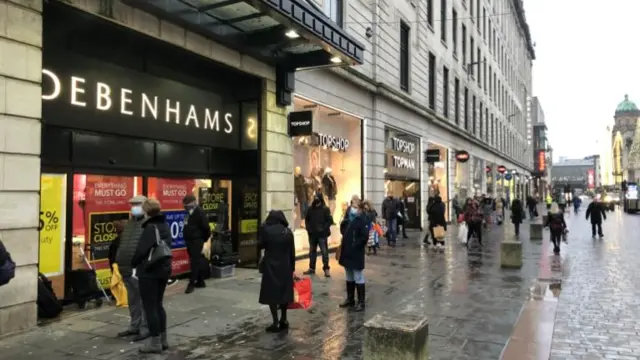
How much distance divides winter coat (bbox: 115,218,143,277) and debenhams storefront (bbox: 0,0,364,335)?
1.38m

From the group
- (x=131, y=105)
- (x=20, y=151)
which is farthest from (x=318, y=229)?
(x=20, y=151)

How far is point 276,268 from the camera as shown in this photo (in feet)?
20.7

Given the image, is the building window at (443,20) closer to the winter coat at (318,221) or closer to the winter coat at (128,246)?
the winter coat at (318,221)

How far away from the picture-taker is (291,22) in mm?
8859

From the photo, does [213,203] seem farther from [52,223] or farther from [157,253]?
[157,253]

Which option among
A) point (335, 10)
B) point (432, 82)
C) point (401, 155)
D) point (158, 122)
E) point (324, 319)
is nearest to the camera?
point (324, 319)

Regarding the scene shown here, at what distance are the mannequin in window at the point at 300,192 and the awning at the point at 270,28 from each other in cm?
339

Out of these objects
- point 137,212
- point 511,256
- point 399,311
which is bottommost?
point 399,311

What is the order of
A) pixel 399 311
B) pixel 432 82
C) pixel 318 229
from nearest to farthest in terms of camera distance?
1. pixel 399 311
2. pixel 318 229
3. pixel 432 82

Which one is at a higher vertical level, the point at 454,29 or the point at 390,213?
the point at 454,29

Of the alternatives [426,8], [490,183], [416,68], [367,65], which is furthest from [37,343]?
[490,183]

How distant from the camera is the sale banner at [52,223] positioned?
7258 millimetres

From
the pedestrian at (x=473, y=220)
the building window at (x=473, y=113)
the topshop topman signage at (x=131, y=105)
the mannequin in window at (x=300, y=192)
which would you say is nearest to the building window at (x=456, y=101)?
the building window at (x=473, y=113)

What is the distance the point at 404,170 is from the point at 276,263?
14935 millimetres
